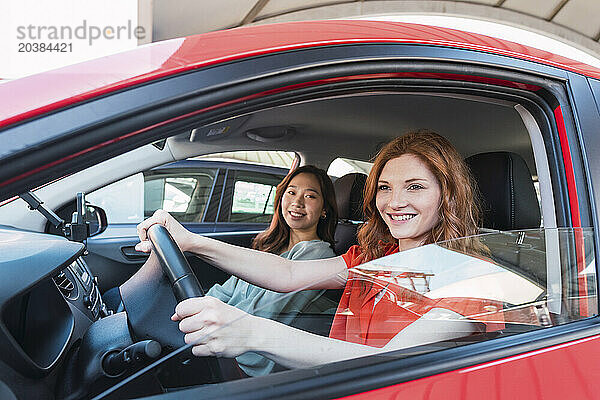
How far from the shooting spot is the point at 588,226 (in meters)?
1.01

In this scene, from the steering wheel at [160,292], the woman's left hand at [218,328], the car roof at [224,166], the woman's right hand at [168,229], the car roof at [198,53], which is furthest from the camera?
the car roof at [224,166]

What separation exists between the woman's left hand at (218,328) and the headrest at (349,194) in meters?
0.94

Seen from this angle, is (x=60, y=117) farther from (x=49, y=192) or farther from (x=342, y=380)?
(x=49, y=192)

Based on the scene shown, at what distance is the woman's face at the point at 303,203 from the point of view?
200 centimetres

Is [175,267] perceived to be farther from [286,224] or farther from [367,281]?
[286,224]

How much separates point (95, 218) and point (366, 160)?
3.20 feet

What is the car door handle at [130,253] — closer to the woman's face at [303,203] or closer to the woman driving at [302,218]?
the woman driving at [302,218]

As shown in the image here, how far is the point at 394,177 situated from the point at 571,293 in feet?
1.72

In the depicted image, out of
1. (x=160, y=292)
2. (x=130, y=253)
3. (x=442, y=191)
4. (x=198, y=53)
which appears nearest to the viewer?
(x=198, y=53)

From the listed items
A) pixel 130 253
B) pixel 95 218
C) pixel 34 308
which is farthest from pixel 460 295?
pixel 130 253

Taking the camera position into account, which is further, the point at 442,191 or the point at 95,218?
the point at 95,218

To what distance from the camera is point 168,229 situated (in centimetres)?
150

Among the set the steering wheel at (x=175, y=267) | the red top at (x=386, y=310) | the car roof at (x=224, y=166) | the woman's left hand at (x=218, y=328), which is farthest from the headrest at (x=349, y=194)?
the woman's left hand at (x=218, y=328)

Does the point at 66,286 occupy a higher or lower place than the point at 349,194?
lower
